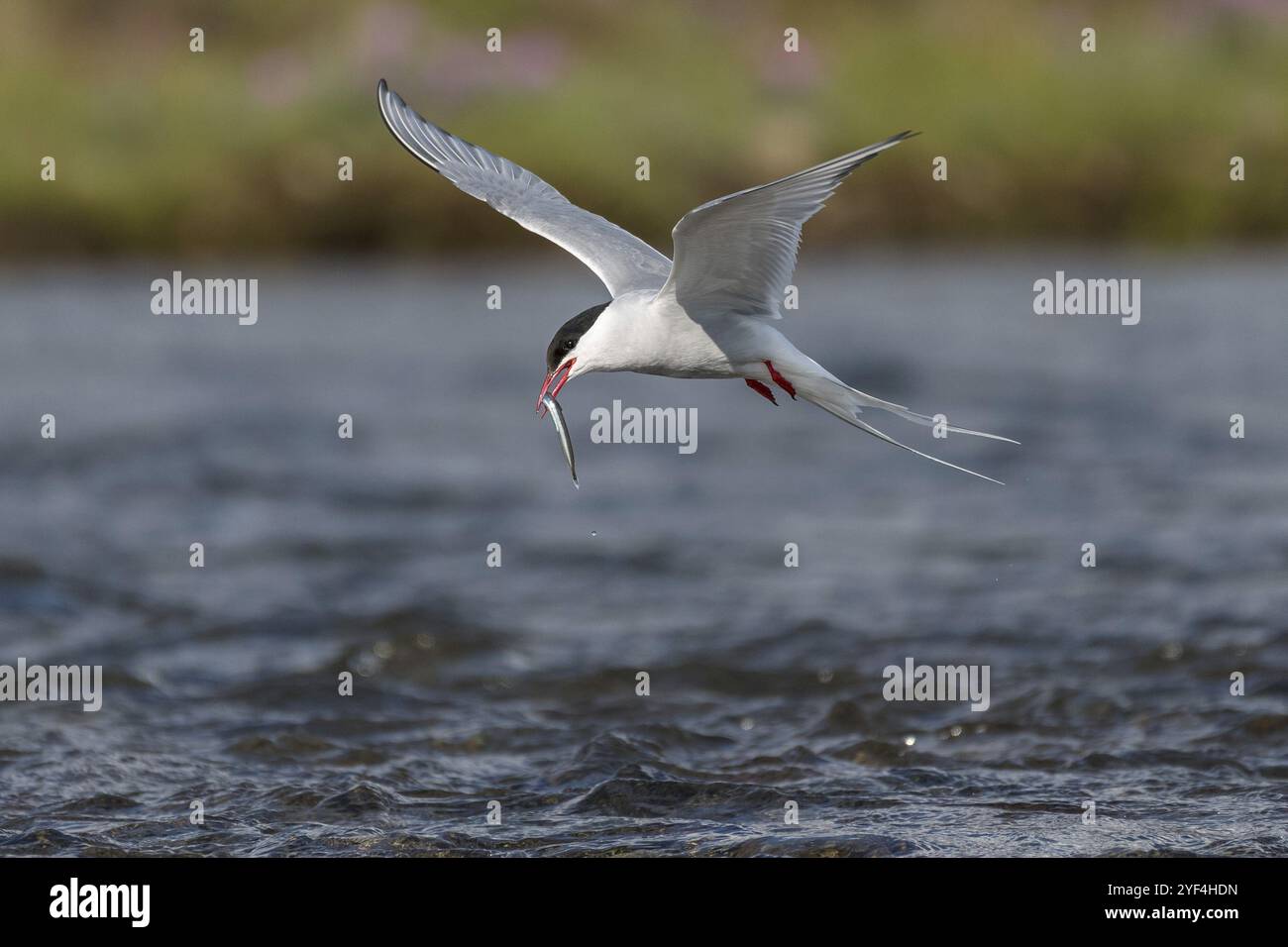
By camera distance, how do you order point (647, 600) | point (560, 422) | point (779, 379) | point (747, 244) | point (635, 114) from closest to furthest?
1. point (747, 244)
2. point (779, 379)
3. point (560, 422)
4. point (647, 600)
5. point (635, 114)

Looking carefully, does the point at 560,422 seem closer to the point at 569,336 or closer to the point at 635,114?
the point at 569,336

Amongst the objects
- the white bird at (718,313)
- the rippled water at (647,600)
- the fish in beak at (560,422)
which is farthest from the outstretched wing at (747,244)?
the rippled water at (647,600)

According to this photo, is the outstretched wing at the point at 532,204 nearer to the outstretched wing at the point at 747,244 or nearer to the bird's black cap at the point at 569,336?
the bird's black cap at the point at 569,336

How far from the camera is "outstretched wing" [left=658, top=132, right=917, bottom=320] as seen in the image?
530 centimetres

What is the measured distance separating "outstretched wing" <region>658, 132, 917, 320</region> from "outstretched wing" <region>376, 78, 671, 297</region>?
0.40 m

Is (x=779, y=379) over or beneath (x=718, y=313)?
beneath

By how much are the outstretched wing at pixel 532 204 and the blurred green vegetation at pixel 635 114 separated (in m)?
14.9

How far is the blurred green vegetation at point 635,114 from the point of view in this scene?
23297mm

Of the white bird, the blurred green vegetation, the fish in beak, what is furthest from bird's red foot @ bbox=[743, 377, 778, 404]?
the blurred green vegetation

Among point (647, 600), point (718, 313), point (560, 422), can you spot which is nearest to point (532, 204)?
point (560, 422)

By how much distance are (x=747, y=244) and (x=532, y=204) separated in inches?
56.3

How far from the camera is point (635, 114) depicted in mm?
25250

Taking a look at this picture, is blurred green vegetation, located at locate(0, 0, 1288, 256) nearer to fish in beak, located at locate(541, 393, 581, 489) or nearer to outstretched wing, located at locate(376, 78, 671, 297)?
outstretched wing, located at locate(376, 78, 671, 297)

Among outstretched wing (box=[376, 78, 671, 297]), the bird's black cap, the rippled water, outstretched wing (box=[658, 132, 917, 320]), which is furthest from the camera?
the rippled water
